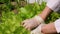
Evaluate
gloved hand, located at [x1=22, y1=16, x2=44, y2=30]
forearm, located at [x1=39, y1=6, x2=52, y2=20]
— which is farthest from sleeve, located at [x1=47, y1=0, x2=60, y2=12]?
gloved hand, located at [x1=22, y1=16, x2=44, y2=30]

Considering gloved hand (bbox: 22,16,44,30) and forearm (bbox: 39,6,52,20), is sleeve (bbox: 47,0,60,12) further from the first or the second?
gloved hand (bbox: 22,16,44,30)

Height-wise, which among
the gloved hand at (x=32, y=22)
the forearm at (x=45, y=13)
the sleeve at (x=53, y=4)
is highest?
the sleeve at (x=53, y=4)

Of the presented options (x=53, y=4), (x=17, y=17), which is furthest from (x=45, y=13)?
(x=17, y=17)

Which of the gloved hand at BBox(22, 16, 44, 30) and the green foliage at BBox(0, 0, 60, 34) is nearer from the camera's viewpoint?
the green foliage at BBox(0, 0, 60, 34)

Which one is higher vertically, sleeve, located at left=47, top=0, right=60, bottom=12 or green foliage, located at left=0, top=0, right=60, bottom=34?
sleeve, located at left=47, top=0, right=60, bottom=12

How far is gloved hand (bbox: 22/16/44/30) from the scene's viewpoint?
2.01 meters

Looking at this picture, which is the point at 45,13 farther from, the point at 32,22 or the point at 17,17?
the point at 17,17

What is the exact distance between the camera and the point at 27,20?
2057mm

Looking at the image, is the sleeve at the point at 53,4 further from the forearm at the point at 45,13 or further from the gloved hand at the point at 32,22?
the gloved hand at the point at 32,22

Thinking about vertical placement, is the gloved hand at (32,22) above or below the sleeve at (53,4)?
below

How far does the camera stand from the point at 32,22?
2.04m

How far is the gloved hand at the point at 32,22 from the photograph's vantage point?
6.60 feet

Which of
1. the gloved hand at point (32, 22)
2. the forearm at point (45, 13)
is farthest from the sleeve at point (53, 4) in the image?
the gloved hand at point (32, 22)

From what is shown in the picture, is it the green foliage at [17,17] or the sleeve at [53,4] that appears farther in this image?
the sleeve at [53,4]
